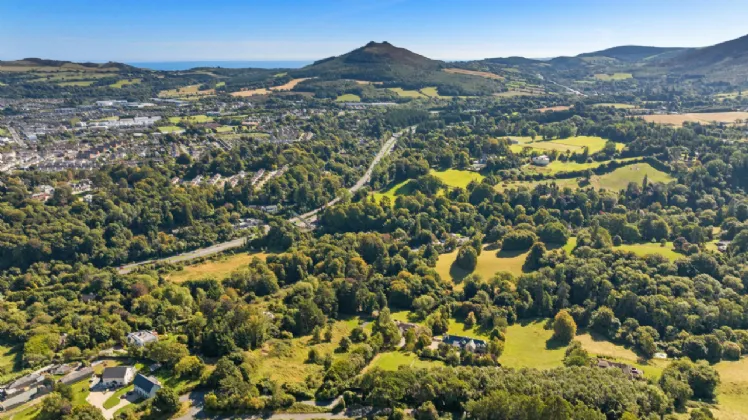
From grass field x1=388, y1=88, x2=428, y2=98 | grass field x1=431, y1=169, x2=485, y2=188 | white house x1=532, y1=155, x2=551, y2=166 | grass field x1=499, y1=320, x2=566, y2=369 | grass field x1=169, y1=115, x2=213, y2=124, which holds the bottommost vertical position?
grass field x1=499, y1=320, x2=566, y2=369

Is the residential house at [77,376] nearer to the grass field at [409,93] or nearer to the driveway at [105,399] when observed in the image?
the driveway at [105,399]

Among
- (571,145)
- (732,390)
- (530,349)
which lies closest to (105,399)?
(530,349)

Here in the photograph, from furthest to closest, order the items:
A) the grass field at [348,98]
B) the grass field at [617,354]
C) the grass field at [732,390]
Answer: the grass field at [348,98]
the grass field at [617,354]
the grass field at [732,390]

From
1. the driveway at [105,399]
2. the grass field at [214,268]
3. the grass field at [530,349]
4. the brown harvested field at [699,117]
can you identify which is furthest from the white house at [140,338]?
the brown harvested field at [699,117]

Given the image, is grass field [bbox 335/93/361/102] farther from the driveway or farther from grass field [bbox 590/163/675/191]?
the driveway

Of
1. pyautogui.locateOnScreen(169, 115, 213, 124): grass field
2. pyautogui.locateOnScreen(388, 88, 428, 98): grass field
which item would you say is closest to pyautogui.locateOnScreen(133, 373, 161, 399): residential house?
pyautogui.locateOnScreen(169, 115, 213, 124): grass field

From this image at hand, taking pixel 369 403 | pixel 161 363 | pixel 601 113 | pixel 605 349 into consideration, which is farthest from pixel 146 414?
pixel 601 113
